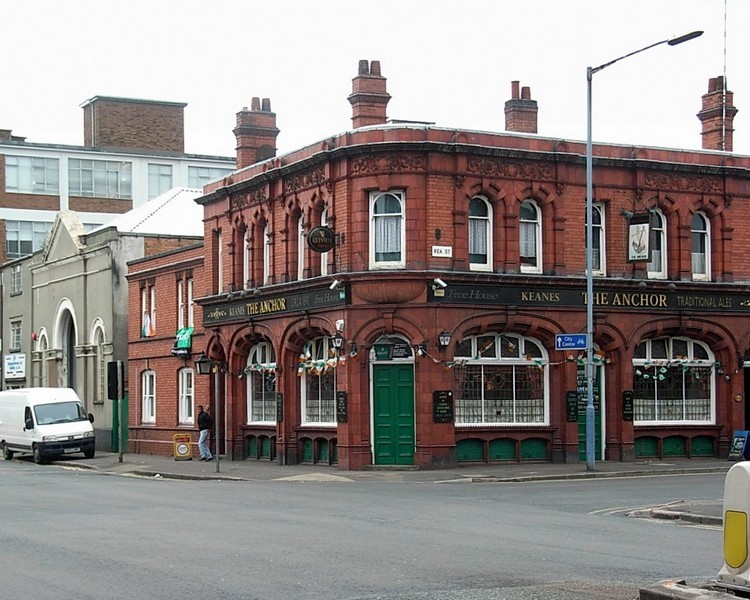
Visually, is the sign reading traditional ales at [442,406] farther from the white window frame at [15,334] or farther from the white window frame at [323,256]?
the white window frame at [15,334]

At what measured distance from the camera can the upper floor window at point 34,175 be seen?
71.8 metres

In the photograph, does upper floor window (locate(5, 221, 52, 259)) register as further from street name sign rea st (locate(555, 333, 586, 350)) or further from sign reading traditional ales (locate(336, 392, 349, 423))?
street name sign rea st (locate(555, 333, 586, 350))

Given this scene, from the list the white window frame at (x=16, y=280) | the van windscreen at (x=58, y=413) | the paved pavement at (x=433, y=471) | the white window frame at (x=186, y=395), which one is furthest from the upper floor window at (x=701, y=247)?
the white window frame at (x=16, y=280)

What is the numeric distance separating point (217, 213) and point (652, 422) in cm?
1461

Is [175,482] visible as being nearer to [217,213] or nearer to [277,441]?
[277,441]

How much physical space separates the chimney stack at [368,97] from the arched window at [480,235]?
11.4 ft

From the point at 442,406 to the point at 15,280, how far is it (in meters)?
34.4

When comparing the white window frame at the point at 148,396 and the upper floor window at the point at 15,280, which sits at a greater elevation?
the upper floor window at the point at 15,280

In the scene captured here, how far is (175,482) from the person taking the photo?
3117 centimetres

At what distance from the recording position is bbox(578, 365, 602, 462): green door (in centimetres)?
3428

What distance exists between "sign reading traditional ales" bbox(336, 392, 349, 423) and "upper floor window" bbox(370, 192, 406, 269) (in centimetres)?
340

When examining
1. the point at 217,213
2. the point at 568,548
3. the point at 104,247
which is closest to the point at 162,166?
the point at 104,247

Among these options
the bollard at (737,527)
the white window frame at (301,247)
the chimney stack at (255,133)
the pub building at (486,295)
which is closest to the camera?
the bollard at (737,527)

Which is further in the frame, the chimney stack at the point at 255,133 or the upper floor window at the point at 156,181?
the upper floor window at the point at 156,181
